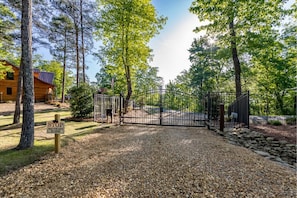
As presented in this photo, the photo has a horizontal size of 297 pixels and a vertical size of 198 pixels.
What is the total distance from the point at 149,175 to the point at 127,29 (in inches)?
420

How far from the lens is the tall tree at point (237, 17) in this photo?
22.9 feet

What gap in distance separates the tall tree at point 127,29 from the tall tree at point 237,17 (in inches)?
159

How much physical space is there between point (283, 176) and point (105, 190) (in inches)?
121

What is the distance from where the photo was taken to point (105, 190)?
7.51ft

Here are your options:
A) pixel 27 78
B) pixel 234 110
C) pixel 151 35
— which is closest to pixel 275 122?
pixel 234 110

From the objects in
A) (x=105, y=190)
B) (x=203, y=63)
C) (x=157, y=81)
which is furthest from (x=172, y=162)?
(x=157, y=81)

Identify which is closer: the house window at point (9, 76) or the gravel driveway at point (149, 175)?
the gravel driveway at point (149, 175)

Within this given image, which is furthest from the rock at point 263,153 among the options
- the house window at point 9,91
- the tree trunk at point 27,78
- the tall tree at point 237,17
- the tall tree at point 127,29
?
the house window at point 9,91

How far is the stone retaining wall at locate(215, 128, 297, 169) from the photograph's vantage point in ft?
13.5

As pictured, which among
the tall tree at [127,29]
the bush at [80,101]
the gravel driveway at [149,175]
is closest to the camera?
the gravel driveway at [149,175]

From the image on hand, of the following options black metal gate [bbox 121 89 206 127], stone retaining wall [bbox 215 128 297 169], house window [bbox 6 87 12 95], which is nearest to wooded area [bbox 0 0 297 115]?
black metal gate [bbox 121 89 206 127]

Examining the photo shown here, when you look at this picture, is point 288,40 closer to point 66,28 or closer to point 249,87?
point 249,87

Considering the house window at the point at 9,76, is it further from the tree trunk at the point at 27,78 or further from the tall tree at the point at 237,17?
the tall tree at the point at 237,17

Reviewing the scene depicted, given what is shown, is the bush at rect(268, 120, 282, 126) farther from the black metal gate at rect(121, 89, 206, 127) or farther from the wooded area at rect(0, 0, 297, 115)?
→ the black metal gate at rect(121, 89, 206, 127)
